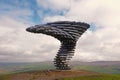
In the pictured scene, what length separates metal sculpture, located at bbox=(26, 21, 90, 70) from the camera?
97.4 metres

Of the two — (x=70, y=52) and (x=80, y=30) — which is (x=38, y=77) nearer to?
(x=70, y=52)

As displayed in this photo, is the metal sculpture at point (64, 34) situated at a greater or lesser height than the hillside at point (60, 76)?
greater

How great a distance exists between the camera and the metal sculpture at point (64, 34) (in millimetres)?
97438

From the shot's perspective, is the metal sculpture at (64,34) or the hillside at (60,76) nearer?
the hillside at (60,76)

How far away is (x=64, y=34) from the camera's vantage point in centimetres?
9881

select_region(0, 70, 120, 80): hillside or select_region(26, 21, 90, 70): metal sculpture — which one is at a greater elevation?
select_region(26, 21, 90, 70): metal sculpture

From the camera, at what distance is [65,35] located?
9912cm

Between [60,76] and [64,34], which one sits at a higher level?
[64,34]

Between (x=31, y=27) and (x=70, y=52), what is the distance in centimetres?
1824

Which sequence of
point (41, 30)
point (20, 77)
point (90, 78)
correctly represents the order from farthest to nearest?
point (41, 30) < point (20, 77) < point (90, 78)

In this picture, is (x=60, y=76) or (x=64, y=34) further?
(x=64, y=34)

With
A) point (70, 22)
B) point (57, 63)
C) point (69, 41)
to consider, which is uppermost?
point (70, 22)

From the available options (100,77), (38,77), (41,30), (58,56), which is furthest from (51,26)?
(100,77)

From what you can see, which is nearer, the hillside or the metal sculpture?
the hillside
